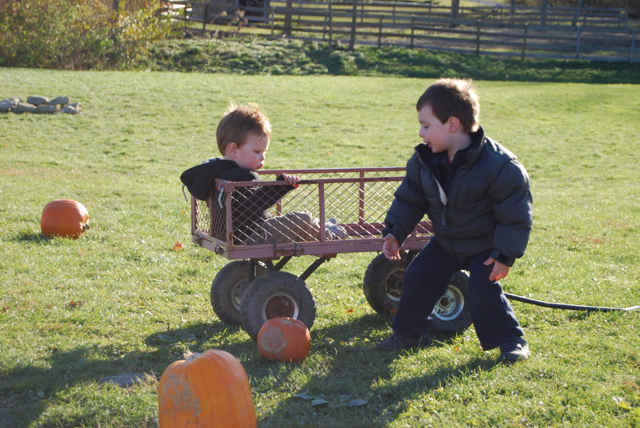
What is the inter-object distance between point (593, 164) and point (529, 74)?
602 inches

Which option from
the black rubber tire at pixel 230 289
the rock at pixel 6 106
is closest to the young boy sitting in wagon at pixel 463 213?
the black rubber tire at pixel 230 289

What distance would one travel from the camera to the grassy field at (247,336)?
3604mm

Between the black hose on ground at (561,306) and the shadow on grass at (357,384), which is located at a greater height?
the black hose on ground at (561,306)

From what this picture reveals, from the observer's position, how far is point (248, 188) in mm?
4672

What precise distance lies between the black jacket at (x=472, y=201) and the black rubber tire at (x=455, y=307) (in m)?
0.71

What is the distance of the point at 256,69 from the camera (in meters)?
26.8

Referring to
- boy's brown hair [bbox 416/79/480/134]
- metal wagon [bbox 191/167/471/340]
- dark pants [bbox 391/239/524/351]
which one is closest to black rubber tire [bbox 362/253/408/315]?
metal wagon [bbox 191/167/471/340]

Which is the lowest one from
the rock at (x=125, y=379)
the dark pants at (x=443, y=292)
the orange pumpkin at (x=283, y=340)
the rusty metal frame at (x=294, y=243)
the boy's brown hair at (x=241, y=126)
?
the rock at (x=125, y=379)

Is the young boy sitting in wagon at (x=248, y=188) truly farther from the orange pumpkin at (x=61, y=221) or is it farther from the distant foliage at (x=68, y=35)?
the distant foliage at (x=68, y=35)

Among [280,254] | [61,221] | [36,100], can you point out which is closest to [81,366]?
[280,254]

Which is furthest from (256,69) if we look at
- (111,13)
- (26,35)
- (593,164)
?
(593,164)

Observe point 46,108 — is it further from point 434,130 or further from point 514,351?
point 514,351

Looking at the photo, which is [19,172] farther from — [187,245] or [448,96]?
[448,96]

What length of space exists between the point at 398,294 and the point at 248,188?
1.62m
